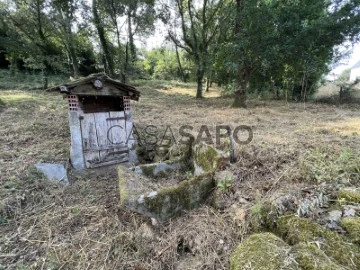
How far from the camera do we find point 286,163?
9.39ft

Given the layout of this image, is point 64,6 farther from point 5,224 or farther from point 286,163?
point 286,163

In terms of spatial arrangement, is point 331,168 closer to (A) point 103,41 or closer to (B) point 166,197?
(B) point 166,197

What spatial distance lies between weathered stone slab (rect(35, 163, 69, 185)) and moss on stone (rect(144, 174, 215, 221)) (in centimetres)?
209

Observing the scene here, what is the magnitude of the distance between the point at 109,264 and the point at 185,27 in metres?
13.8

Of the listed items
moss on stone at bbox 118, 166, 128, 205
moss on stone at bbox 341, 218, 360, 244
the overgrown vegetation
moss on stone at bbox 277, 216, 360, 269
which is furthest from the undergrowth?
the overgrown vegetation

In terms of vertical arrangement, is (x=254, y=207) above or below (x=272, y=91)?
below

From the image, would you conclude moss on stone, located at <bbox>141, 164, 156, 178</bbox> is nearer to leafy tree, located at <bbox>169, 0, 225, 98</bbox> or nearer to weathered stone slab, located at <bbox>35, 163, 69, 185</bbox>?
weathered stone slab, located at <bbox>35, 163, 69, 185</bbox>

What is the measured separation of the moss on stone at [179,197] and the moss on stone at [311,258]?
146 centimetres

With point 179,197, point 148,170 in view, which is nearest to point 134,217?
point 179,197

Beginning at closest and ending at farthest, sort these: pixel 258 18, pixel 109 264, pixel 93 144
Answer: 1. pixel 109 264
2. pixel 93 144
3. pixel 258 18

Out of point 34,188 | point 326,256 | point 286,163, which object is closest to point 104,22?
point 34,188

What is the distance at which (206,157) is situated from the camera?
12.4ft

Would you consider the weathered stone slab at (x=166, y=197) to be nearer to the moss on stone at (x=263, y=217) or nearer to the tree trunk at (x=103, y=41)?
the moss on stone at (x=263, y=217)

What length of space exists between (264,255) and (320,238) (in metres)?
0.50
